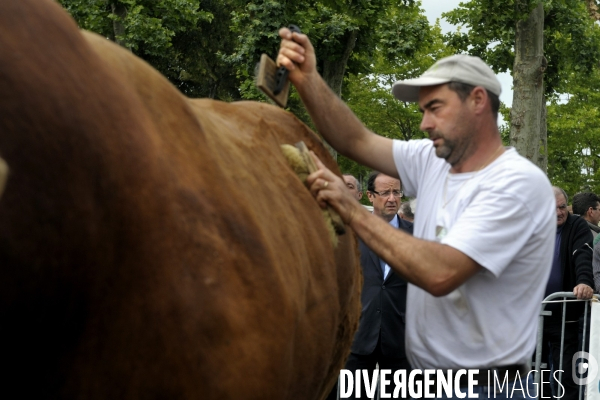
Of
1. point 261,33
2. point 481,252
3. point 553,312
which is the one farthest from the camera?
point 261,33

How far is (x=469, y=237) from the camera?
317 cm

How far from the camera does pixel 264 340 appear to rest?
7.80ft

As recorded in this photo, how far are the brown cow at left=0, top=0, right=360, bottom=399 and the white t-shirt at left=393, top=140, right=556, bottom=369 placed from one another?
0.84 meters

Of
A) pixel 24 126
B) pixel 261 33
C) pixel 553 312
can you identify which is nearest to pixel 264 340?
pixel 24 126

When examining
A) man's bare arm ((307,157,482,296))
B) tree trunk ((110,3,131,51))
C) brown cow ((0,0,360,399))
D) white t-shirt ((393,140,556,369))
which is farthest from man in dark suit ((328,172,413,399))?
tree trunk ((110,3,131,51))

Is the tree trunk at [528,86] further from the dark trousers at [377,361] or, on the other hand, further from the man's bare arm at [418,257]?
the man's bare arm at [418,257]

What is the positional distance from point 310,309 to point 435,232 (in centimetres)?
82

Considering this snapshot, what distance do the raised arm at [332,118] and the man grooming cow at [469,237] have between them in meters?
0.44

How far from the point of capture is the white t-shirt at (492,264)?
10.6 feet

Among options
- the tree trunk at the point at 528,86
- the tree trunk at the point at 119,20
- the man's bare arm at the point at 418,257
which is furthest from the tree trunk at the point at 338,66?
the man's bare arm at the point at 418,257

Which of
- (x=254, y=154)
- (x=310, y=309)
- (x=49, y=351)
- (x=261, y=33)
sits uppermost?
(x=261, y=33)

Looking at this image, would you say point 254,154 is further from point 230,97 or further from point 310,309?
point 230,97

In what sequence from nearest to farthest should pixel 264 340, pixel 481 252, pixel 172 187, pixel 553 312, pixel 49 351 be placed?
pixel 49 351
pixel 172 187
pixel 264 340
pixel 481 252
pixel 553 312

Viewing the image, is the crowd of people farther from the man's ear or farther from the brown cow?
the brown cow
